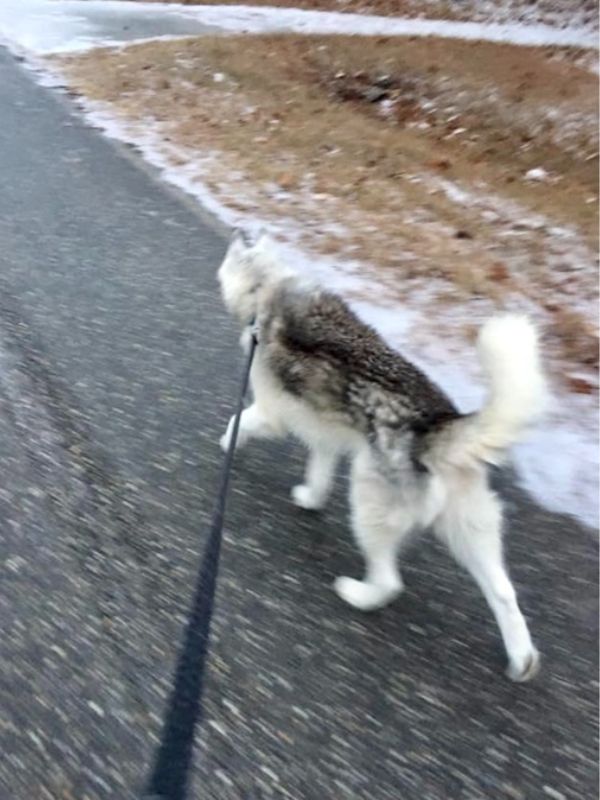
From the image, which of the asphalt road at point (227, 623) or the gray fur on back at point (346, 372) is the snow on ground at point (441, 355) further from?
the gray fur on back at point (346, 372)

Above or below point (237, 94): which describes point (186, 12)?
above

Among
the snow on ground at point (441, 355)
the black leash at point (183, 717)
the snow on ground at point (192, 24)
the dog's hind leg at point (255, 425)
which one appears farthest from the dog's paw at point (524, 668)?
the snow on ground at point (192, 24)

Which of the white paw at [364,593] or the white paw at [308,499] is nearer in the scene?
the white paw at [364,593]

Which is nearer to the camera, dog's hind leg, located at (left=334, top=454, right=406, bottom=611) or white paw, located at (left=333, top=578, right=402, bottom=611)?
dog's hind leg, located at (left=334, top=454, right=406, bottom=611)

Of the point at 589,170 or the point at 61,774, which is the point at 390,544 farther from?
the point at 589,170

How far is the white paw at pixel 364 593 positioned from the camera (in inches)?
138

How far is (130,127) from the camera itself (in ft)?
34.1

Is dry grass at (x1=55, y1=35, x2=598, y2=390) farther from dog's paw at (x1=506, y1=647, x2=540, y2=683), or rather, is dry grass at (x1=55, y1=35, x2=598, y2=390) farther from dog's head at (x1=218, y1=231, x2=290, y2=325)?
dog's paw at (x1=506, y1=647, x2=540, y2=683)

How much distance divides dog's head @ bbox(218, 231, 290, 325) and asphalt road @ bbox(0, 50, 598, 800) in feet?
2.54

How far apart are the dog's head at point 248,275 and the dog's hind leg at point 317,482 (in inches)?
26.7

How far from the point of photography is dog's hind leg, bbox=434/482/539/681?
3252 mm

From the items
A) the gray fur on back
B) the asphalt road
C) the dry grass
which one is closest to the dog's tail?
the gray fur on back

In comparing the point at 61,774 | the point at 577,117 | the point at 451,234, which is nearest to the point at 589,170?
the point at 577,117

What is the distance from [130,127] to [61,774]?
866 centimetres
